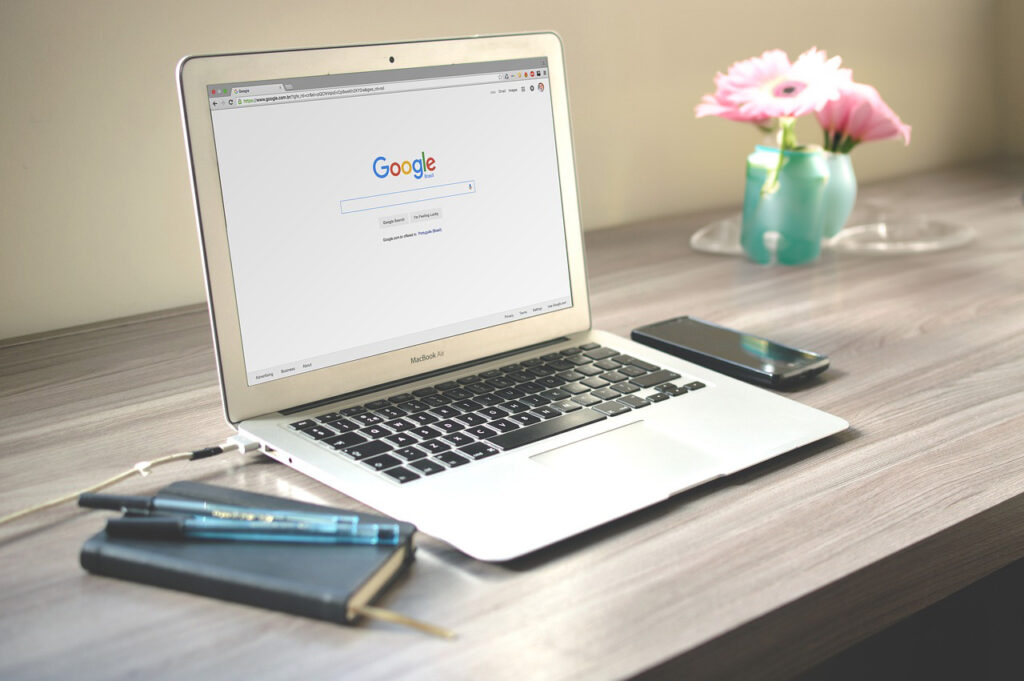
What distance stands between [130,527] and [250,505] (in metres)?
0.07

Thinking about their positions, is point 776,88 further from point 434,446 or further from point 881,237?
point 434,446

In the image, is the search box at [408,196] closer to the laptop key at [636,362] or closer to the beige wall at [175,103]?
the laptop key at [636,362]

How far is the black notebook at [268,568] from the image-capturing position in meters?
0.55

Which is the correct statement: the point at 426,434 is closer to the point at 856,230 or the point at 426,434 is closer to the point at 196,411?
the point at 196,411

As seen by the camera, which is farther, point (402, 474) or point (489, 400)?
point (489, 400)

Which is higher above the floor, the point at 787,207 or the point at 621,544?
the point at 787,207

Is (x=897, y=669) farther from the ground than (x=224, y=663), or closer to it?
closer to it

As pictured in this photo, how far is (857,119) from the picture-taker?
52.1 inches

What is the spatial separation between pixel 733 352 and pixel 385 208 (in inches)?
14.1

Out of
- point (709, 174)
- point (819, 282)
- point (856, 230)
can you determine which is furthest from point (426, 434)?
point (709, 174)

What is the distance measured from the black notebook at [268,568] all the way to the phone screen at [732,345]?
432mm

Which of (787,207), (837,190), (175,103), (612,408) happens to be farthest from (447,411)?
(837,190)

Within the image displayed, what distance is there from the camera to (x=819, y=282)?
1.24 meters

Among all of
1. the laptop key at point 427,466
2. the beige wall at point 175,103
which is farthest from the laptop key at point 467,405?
the beige wall at point 175,103
